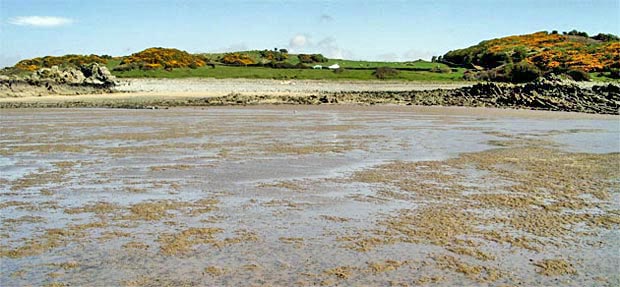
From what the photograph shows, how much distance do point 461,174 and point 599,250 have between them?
3.87 metres

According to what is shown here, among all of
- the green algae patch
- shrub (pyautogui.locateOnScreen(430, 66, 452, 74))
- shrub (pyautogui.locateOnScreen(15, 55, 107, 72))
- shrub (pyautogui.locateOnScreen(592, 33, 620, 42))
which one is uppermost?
shrub (pyautogui.locateOnScreen(592, 33, 620, 42))

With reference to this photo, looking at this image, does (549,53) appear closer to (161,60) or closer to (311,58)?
(311,58)

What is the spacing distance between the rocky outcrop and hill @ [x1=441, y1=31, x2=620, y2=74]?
29.9 meters

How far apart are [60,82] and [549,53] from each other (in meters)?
36.9

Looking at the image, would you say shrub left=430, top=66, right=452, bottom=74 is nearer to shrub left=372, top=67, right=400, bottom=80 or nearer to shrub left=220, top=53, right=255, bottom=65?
shrub left=372, top=67, right=400, bottom=80

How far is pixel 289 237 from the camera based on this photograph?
5953 millimetres

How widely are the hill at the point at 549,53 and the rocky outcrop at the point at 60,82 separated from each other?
1176 inches

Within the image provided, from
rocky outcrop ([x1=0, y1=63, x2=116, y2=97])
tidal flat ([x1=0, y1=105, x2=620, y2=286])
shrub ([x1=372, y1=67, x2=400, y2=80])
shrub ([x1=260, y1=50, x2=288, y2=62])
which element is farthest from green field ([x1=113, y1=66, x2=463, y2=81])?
tidal flat ([x1=0, y1=105, x2=620, y2=286])

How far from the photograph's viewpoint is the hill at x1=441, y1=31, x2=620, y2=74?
4406 cm

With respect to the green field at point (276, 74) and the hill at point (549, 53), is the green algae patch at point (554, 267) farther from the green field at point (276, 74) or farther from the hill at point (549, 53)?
the green field at point (276, 74)

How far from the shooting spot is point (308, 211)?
6.98m

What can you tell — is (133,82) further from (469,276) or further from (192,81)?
(469,276)

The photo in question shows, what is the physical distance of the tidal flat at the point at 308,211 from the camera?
5047 mm

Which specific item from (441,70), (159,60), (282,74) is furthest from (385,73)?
(159,60)
